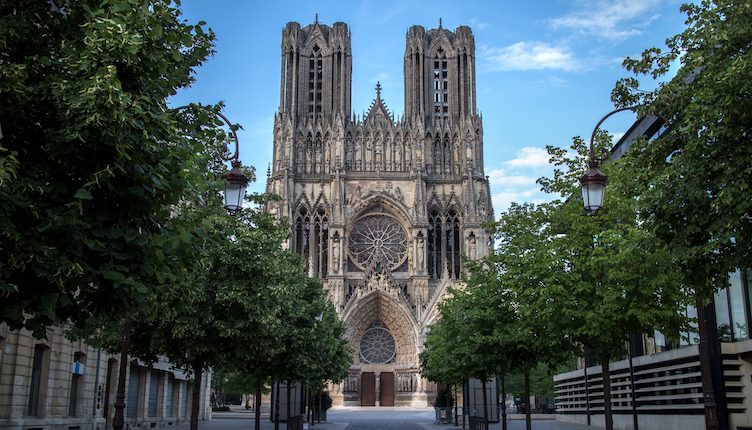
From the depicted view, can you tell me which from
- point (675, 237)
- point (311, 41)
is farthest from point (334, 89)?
point (675, 237)

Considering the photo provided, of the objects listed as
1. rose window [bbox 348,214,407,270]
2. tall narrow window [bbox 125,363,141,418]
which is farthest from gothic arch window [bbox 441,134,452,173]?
tall narrow window [bbox 125,363,141,418]

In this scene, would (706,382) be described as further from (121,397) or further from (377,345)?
(377,345)

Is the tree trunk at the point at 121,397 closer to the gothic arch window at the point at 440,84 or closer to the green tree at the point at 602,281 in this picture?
the green tree at the point at 602,281

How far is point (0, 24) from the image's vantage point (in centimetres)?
800

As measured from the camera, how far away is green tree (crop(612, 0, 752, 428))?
1016 centimetres

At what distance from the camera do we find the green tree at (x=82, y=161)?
7.64 meters

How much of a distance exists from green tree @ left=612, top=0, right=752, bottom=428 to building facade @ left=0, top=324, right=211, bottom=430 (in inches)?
506

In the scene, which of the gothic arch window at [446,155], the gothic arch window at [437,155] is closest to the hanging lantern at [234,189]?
the gothic arch window at [437,155]

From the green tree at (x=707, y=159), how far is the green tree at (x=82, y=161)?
23.3ft

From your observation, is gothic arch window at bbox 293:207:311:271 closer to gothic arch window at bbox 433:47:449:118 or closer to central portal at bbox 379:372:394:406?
central portal at bbox 379:372:394:406

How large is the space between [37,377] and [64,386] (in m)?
1.58

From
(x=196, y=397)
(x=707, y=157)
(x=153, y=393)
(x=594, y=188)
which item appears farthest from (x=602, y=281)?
(x=153, y=393)

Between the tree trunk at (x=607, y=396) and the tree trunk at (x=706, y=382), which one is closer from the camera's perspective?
the tree trunk at (x=706, y=382)

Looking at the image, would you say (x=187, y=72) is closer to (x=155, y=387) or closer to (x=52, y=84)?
(x=52, y=84)
